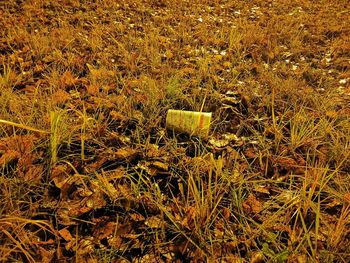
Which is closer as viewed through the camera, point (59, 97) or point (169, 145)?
point (169, 145)

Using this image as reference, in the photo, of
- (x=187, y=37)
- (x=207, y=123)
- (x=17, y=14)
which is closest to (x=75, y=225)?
(x=207, y=123)

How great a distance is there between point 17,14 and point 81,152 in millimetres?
2437

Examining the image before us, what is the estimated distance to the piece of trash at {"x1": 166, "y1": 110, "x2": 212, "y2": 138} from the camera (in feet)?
4.58

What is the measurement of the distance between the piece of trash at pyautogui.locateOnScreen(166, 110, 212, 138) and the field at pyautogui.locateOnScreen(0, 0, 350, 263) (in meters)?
0.05

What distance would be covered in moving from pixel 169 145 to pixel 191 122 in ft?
0.61

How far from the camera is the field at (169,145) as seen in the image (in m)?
0.93

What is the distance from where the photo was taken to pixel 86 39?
8.09 feet

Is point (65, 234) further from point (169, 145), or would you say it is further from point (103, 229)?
point (169, 145)

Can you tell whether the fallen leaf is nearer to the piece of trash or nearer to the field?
the field

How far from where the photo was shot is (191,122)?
1411 millimetres

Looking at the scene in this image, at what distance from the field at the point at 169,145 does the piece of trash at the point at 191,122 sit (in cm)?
5

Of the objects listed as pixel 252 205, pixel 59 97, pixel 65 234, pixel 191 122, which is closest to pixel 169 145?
pixel 191 122


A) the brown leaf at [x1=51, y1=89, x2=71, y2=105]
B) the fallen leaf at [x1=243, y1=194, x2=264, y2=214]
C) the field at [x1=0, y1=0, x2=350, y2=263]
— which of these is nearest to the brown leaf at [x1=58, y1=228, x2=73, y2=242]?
the field at [x1=0, y1=0, x2=350, y2=263]

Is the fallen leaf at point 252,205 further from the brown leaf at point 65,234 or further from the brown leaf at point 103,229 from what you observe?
the brown leaf at point 65,234
